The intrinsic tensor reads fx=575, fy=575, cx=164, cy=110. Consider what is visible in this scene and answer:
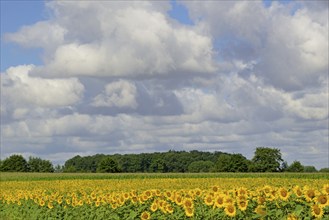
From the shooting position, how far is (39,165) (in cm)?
14450

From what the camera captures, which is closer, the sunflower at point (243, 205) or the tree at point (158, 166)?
the sunflower at point (243, 205)

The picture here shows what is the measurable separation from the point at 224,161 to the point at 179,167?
47167mm

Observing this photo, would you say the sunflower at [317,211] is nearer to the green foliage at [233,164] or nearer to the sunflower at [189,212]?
→ the sunflower at [189,212]

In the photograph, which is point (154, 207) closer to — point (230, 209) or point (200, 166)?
point (230, 209)

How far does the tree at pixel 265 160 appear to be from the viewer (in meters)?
111

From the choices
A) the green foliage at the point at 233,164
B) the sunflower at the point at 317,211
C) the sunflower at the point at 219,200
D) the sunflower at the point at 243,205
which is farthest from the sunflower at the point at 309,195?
the green foliage at the point at 233,164

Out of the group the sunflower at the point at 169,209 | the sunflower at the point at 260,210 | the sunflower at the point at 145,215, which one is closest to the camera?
the sunflower at the point at 260,210

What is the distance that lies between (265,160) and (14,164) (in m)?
57.8

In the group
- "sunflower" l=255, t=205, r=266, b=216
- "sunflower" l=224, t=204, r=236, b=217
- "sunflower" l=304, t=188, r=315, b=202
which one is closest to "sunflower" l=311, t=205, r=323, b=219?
"sunflower" l=304, t=188, r=315, b=202

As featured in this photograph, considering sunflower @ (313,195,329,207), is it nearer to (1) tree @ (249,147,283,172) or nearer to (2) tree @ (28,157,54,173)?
(1) tree @ (249,147,283,172)

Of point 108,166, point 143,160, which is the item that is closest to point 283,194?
point 108,166

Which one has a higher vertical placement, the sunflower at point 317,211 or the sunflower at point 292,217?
the sunflower at point 317,211

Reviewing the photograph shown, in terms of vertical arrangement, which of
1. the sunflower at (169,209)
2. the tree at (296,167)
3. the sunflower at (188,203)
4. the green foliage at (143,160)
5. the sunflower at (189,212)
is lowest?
the sunflower at (189,212)

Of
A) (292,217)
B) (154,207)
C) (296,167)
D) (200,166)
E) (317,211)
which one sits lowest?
(292,217)
